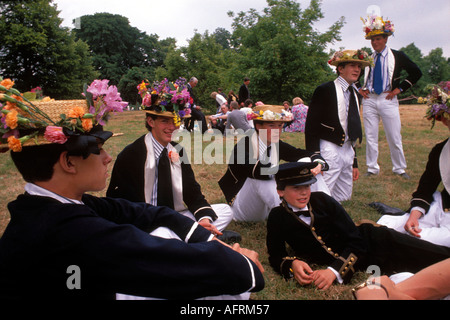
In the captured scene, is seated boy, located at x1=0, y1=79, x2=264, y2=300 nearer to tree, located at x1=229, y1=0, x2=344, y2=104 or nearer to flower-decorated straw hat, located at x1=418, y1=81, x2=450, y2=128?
flower-decorated straw hat, located at x1=418, y1=81, x2=450, y2=128

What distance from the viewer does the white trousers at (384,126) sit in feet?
22.0

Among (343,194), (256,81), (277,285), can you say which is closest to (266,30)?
(256,81)

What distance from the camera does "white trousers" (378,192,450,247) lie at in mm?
3012

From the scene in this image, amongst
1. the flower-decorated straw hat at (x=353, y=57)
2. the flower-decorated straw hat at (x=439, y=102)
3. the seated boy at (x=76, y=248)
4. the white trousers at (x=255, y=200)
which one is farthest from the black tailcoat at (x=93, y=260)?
the flower-decorated straw hat at (x=353, y=57)

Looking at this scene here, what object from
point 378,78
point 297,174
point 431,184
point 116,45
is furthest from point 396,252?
point 116,45

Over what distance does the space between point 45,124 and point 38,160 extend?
0.65ft

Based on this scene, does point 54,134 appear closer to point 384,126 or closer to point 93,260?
point 93,260

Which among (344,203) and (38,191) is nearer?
(38,191)

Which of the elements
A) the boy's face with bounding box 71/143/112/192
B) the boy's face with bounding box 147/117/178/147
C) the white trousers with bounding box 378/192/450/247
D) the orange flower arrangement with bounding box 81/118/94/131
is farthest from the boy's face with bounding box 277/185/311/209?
the orange flower arrangement with bounding box 81/118/94/131

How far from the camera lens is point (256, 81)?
22156 millimetres

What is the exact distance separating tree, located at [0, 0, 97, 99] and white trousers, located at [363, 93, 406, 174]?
1035 inches

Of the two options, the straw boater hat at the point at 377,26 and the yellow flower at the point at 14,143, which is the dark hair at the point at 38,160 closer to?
the yellow flower at the point at 14,143

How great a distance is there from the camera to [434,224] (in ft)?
10.7
